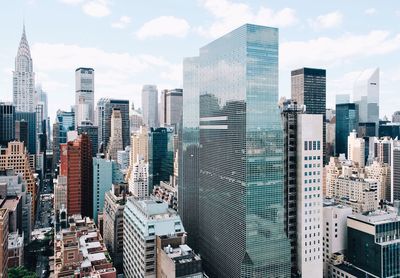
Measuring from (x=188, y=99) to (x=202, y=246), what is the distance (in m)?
51.9

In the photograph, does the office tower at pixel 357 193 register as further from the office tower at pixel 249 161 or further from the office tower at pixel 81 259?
the office tower at pixel 81 259

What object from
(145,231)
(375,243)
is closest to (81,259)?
(145,231)

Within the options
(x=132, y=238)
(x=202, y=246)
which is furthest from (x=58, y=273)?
(x=202, y=246)

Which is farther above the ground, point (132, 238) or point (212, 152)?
point (212, 152)

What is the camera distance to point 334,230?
10969cm

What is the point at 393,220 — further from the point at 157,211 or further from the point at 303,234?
the point at 157,211

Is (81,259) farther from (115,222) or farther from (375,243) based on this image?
(375,243)

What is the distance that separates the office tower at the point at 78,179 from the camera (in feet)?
540

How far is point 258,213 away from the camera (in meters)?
82.2

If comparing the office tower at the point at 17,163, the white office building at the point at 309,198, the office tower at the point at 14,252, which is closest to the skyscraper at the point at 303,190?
the white office building at the point at 309,198

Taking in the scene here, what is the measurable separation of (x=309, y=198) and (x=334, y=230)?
2586 cm

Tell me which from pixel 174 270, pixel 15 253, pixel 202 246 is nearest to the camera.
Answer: pixel 174 270

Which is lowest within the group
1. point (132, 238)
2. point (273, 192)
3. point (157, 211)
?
point (132, 238)

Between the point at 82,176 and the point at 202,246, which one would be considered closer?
the point at 202,246
